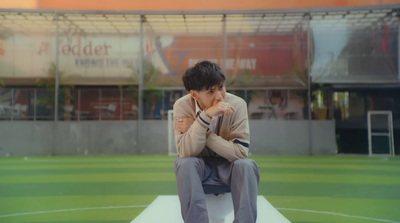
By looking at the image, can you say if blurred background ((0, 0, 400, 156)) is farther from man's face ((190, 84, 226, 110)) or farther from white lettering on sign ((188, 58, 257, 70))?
man's face ((190, 84, 226, 110))

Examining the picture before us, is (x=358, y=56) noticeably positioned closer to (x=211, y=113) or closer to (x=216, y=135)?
(x=216, y=135)

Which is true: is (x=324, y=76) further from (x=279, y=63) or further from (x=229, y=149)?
(x=229, y=149)

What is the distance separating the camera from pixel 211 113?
2814mm

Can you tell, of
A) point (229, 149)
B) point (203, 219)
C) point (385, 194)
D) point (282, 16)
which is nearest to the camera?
point (203, 219)

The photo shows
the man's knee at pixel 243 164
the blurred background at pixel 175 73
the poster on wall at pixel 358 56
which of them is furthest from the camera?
the blurred background at pixel 175 73

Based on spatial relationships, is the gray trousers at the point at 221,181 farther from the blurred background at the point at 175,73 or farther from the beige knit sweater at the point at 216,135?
the blurred background at the point at 175,73

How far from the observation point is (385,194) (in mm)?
6133

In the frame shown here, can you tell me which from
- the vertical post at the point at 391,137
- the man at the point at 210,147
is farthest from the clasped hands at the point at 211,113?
the vertical post at the point at 391,137

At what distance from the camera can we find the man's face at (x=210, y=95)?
289 centimetres

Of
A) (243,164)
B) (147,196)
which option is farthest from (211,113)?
(147,196)

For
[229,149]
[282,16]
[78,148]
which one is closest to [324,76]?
[282,16]

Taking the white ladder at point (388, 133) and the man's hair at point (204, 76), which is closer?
the man's hair at point (204, 76)

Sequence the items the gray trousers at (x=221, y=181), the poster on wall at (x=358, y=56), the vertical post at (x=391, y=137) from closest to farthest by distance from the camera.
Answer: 1. the gray trousers at (x=221, y=181)
2. the vertical post at (x=391, y=137)
3. the poster on wall at (x=358, y=56)

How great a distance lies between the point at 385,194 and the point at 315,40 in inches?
475
